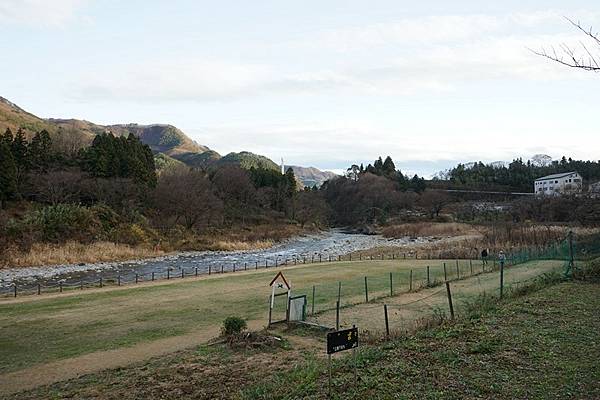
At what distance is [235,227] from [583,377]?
6834 centimetres

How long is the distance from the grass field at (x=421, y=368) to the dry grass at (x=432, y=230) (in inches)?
2193

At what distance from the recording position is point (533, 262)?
30.0 metres

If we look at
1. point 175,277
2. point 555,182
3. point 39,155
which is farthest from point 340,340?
point 555,182

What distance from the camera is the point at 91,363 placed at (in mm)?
13023

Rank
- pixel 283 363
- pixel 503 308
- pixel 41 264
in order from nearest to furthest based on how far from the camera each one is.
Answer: pixel 283 363
pixel 503 308
pixel 41 264

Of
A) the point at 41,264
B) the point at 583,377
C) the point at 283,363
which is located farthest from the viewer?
the point at 41,264

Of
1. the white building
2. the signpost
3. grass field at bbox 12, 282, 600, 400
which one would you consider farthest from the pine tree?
the white building

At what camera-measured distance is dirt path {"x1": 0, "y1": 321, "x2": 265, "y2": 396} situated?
38.0 feet

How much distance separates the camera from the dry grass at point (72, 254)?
39750mm

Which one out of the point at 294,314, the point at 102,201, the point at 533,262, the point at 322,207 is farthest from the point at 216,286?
the point at 322,207

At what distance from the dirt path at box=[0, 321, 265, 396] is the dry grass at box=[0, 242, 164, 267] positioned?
29940 millimetres

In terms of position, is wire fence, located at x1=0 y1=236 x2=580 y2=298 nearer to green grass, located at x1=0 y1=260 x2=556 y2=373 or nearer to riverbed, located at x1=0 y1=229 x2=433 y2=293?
riverbed, located at x1=0 y1=229 x2=433 y2=293

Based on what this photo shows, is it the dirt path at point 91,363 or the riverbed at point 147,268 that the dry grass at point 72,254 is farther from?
the dirt path at point 91,363

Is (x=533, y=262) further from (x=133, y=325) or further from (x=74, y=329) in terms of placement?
(x=74, y=329)
